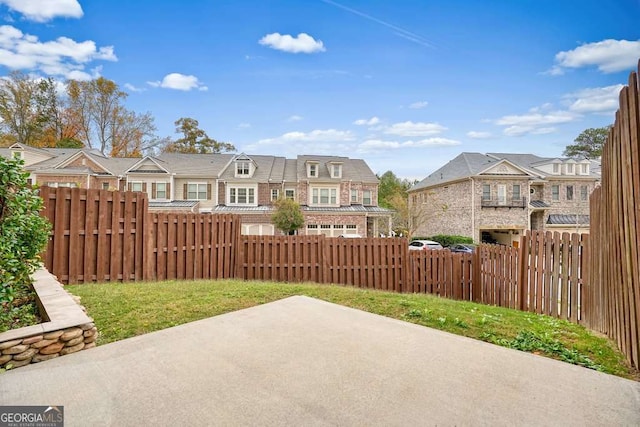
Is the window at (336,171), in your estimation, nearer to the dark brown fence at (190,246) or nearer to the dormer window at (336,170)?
the dormer window at (336,170)

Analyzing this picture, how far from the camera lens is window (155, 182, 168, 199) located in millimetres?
23875

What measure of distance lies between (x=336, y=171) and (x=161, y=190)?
45.3 ft

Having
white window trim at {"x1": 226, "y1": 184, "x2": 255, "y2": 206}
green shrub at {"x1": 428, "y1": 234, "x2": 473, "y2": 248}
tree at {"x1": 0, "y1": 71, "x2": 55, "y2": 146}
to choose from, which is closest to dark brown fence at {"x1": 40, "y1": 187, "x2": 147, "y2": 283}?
white window trim at {"x1": 226, "y1": 184, "x2": 255, "y2": 206}

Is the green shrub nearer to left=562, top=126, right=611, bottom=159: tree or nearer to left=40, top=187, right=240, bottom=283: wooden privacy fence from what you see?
left=40, top=187, right=240, bottom=283: wooden privacy fence

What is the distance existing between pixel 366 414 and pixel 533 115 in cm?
2829

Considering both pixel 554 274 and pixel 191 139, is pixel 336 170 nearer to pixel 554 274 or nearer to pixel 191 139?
pixel 554 274

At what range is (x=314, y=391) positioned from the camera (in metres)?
2.50

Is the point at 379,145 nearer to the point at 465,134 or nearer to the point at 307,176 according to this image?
the point at 465,134

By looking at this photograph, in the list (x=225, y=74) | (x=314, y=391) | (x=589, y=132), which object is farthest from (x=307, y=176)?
(x=589, y=132)

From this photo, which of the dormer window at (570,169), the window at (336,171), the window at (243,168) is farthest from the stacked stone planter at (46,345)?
the dormer window at (570,169)

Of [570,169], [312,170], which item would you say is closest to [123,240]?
[312,170]

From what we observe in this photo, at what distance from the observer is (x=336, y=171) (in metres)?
25.8

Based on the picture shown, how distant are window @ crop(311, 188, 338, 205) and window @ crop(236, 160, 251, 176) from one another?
5418 mm

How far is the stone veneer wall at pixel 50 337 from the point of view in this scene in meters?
2.83
